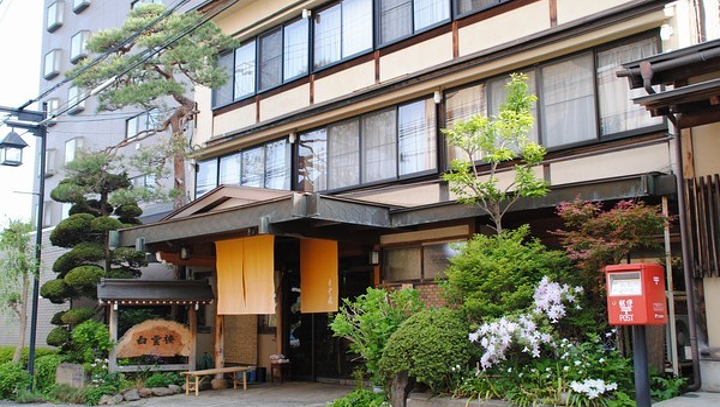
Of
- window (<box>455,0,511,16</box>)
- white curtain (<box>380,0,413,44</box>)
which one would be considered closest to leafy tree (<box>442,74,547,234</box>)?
window (<box>455,0,511,16</box>)

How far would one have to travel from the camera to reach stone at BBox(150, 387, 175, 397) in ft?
54.5

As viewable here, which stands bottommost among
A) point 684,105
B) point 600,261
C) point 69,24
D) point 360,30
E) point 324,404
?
point 324,404

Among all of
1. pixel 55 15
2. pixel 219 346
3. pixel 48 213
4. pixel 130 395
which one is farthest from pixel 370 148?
pixel 55 15

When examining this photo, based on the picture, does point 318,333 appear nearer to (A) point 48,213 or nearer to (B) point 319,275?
(B) point 319,275

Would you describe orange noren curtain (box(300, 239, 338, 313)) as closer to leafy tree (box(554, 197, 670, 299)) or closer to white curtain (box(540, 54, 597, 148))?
white curtain (box(540, 54, 597, 148))

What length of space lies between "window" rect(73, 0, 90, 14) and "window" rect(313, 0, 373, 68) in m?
17.5

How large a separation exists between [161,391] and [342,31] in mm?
9600

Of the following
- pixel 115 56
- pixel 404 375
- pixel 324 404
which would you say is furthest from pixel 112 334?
pixel 404 375

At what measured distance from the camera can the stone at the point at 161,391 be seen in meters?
16.6

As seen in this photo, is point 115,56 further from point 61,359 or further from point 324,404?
point 324,404

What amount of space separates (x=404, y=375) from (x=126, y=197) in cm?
1126

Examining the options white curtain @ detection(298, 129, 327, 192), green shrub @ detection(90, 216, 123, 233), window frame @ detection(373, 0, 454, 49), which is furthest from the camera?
green shrub @ detection(90, 216, 123, 233)

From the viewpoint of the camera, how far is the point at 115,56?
19.0 m

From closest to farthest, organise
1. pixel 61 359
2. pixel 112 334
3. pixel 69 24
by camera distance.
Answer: pixel 112 334, pixel 61 359, pixel 69 24
